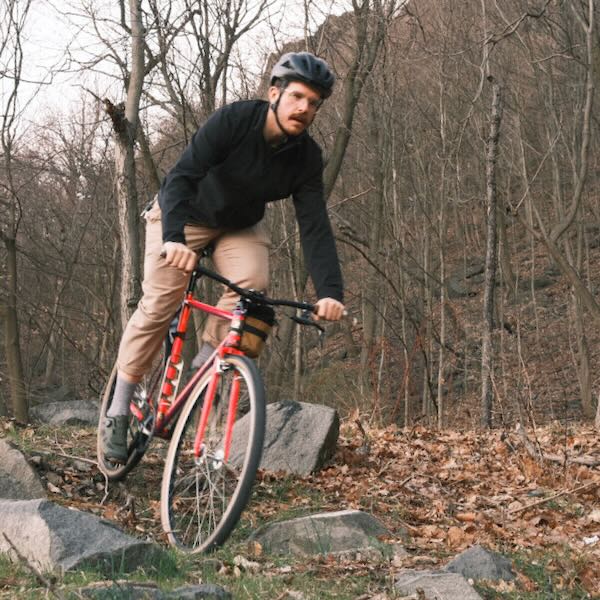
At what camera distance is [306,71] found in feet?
13.8

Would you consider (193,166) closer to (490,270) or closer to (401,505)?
(401,505)

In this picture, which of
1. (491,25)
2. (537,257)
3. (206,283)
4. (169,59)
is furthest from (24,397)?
(537,257)

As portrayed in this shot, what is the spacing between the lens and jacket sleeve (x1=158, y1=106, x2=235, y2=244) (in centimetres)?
429

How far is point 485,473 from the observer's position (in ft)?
21.5

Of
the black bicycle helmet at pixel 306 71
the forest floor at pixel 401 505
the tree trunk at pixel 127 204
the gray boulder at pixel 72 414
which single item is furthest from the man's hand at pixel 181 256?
the gray boulder at pixel 72 414

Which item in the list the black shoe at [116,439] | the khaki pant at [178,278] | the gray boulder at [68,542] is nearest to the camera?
the gray boulder at [68,542]

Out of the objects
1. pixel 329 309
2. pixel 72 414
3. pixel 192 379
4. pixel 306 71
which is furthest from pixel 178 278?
pixel 72 414

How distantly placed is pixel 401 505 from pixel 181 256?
2.35 meters

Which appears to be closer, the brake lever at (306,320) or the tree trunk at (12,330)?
the brake lever at (306,320)

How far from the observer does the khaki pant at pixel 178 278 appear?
4633mm

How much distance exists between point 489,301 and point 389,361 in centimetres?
1247

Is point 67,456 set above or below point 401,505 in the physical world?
above

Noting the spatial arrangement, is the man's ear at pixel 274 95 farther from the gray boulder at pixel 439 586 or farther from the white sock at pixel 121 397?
the gray boulder at pixel 439 586

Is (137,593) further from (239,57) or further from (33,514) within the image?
(239,57)
